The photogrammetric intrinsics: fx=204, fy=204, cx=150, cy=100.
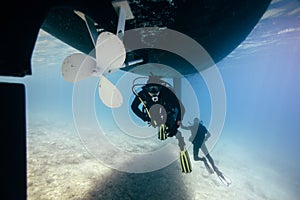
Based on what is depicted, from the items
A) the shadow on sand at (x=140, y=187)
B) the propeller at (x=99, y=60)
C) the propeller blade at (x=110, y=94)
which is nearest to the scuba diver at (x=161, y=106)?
the propeller blade at (x=110, y=94)

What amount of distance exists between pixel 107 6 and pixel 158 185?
6431mm

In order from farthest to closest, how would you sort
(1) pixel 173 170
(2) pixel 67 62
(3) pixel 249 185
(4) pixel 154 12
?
(3) pixel 249 185, (1) pixel 173 170, (4) pixel 154 12, (2) pixel 67 62

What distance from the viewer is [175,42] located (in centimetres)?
589

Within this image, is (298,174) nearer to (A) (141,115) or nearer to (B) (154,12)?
(A) (141,115)

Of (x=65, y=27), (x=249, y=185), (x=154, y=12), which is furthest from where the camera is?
(x=249, y=185)

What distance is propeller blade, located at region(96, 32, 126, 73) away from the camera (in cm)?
358

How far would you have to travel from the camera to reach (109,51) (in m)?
3.73

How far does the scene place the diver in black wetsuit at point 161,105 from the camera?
5449mm

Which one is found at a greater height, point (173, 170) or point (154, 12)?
point (154, 12)

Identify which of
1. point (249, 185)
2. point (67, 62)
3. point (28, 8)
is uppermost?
point (28, 8)

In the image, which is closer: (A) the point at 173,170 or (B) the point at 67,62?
(B) the point at 67,62

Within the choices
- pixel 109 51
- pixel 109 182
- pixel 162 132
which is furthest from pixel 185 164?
pixel 109 51

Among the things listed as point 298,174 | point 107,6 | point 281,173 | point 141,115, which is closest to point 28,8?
point 107,6

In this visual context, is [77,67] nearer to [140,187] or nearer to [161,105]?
[161,105]
